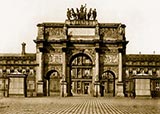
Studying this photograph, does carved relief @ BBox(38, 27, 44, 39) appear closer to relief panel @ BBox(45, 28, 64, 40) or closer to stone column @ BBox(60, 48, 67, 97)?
relief panel @ BBox(45, 28, 64, 40)

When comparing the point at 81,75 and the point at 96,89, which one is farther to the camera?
the point at 81,75

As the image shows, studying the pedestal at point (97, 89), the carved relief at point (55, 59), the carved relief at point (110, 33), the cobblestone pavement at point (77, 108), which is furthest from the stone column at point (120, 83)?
the cobblestone pavement at point (77, 108)

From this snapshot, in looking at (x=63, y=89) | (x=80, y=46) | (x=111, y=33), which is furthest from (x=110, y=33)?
(x=63, y=89)

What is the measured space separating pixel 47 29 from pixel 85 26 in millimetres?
4819

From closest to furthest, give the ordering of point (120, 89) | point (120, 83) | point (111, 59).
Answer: point (120, 89) < point (120, 83) < point (111, 59)

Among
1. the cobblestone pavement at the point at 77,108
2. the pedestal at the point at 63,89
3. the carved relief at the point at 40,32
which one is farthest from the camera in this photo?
the carved relief at the point at 40,32

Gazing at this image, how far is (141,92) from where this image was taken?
3753cm

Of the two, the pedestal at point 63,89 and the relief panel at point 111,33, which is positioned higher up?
the relief panel at point 111,33

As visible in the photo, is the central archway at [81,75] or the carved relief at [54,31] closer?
the carved relief at [54,31]

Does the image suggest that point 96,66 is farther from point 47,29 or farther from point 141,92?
point 141,92

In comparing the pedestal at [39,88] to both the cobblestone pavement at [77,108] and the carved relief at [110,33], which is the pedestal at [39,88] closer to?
the carved relief at [110,33]

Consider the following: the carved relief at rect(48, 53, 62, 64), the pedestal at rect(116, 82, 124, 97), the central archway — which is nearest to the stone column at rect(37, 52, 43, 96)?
the carved relief at rect(48, 53, 62, 64)

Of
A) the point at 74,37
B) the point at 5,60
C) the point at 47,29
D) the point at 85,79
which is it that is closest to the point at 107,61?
the point at 74,37

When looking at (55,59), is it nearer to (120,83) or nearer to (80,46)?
(80,46)
